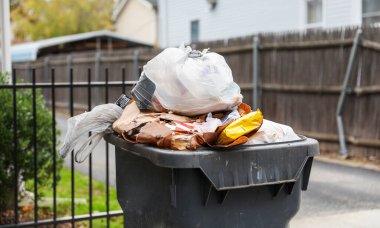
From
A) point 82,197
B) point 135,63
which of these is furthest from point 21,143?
point 135,63

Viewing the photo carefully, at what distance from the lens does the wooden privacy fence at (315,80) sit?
9.09 metres

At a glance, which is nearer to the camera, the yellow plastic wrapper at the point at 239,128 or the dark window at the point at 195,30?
the yellow plastic wrapper at the point at 239,128

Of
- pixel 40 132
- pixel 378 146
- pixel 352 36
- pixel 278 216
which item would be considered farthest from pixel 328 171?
pixel 278 216

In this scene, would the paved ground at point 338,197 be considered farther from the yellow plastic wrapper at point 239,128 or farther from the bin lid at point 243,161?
the yellow plastic wrapper at point 239,128

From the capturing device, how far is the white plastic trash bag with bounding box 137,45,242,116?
9.23 feet

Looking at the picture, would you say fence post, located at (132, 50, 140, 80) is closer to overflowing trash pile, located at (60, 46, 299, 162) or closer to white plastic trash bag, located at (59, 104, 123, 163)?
white plastic trash bag, located at (59, 104, 123, 163)

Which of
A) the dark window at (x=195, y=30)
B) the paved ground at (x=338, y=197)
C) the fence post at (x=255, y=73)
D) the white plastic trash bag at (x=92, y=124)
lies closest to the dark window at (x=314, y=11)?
the fence post at (x=255, y=73)

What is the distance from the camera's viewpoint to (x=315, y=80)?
33.6ft

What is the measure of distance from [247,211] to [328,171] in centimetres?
599

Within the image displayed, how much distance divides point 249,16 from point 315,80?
6846 mm

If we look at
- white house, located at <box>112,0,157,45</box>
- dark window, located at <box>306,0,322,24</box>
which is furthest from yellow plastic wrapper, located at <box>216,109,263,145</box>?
white house, located at <box>112,0,157,45</box>

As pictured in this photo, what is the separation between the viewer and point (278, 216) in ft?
9.41

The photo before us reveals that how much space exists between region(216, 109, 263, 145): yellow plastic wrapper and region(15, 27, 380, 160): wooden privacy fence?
5.36 meters

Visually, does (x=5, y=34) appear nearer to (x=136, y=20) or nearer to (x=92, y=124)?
(x=92, y=124)
